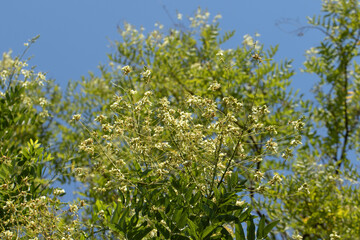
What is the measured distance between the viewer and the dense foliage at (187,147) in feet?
8.58

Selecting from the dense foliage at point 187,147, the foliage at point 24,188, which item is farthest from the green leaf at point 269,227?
the foliage at point 24,188

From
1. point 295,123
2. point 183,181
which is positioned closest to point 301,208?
point 295,123

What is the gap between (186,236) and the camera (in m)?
2.38

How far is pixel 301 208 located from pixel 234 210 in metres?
3.28

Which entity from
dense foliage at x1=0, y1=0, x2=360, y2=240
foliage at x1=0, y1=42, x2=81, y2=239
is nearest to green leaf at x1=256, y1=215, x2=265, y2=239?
dense foliage at x1=0, y1=0, x2=360, y2=240

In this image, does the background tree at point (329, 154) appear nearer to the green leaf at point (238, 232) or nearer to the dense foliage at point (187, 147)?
the dense foliage at point (187, 147)

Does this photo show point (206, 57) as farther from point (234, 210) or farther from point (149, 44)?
point (234, 210)

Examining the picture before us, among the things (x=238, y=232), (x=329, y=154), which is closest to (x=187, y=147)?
(x=238, y=232)

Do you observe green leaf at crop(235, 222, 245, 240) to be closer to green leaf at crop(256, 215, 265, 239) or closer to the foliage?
green leaf at crop(256, 215, 265, 239)

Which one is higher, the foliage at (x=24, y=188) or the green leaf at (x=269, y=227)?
the foliage at (x=24, y=188)

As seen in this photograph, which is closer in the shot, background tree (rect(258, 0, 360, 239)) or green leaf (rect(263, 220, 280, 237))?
green leaf (rect(263, 220, 280, 237))

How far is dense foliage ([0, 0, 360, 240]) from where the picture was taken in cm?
262

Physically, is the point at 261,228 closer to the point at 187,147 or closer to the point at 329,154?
the point at 187,147

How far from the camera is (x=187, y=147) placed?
2736 millimetres
